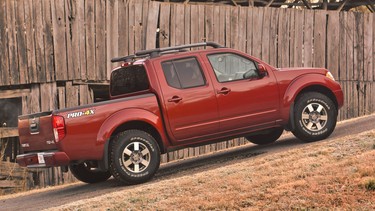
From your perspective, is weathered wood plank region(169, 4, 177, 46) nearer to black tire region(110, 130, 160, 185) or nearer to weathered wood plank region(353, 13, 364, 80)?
weathered wood plank region(353, 13, 364, 80)

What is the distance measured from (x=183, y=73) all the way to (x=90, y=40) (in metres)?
4.48

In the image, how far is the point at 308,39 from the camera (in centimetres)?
1694

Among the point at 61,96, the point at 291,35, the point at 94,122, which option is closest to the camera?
the point at 94,122

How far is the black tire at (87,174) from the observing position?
35.2 feet

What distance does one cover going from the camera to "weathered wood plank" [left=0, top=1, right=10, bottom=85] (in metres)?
12.9

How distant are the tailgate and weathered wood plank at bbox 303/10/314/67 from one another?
9.25 m

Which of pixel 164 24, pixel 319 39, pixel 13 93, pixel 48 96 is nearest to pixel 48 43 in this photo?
pixel 48 96

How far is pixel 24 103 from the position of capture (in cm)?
1327

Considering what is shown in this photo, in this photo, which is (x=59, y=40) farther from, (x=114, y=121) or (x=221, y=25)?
(x=114, y=121)

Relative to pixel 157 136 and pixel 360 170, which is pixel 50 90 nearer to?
pixel 157 136

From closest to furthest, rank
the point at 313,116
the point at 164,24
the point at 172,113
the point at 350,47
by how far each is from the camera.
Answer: the point at 172,113 < the point at 313,116 < the point at 164,24 < the point at 350,47

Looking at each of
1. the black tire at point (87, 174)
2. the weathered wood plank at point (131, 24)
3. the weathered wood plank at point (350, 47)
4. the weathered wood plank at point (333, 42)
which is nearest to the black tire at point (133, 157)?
the black tire at point (87, 174)

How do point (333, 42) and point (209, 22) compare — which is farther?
point (333, 42)

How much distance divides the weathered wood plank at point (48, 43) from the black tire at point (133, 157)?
15.3 ft
